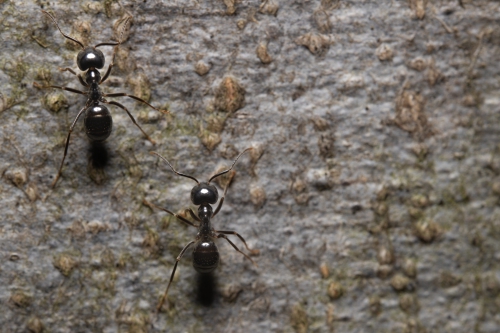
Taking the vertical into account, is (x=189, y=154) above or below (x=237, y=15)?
below

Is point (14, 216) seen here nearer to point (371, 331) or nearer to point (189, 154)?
point (189, 154)

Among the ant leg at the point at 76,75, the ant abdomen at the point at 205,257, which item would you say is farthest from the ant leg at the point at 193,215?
the ant leg at the point at 76,75

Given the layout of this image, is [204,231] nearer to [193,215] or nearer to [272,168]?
[193,215]

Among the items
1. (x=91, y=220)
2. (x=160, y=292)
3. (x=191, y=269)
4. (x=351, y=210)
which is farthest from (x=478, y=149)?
(x=91, y=220)

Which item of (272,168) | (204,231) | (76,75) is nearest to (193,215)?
(204,231)

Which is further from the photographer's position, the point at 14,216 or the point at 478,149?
the point at 478,149

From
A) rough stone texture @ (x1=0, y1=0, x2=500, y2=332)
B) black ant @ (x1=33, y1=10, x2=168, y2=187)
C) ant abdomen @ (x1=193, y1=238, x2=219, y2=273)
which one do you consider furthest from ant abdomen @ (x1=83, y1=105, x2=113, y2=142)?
ant abdomen @ (x1=193, y1=238, x2=219, y2=273)

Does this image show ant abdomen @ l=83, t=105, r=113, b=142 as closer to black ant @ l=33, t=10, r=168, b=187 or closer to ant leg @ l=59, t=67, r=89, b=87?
black ant @ l=33, t=10, r=168, b=187

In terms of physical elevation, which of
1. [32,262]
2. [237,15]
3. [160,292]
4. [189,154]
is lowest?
[160,292]
